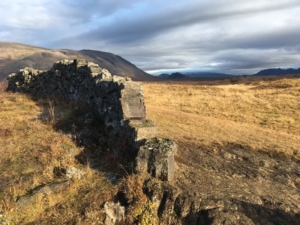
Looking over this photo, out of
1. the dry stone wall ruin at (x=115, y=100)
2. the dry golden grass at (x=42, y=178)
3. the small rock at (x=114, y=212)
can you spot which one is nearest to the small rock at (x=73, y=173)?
the dry golden grass at (x=42, y=178)

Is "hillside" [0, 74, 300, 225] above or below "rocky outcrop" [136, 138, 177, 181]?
below

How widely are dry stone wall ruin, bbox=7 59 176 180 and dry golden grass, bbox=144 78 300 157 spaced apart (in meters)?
3.19

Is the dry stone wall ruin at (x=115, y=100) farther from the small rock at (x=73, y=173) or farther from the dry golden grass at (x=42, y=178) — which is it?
the small rock at (x=73, y=173)

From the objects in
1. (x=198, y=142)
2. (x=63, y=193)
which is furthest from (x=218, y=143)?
(x=63, y=193)

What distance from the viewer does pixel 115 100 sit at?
11.4 m

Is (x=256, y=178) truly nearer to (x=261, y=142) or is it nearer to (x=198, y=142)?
(x=198, y=142)

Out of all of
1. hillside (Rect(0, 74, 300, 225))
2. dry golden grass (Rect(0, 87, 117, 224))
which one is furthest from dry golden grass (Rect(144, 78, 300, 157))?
dry golden grass (Rect(0, 87, 117, 224))

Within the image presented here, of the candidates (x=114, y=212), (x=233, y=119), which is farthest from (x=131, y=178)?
(x=233, y=119)

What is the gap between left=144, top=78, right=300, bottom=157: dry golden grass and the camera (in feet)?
47.9

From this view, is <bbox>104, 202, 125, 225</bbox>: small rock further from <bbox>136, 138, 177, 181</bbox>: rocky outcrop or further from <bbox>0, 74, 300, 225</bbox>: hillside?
<bbox>136, 138, 177, 181</bbox>: rocky outcrop

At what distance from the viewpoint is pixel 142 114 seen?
1077cm

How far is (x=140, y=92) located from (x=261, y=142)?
7.68 meters

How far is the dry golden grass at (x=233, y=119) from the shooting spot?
47.9ft

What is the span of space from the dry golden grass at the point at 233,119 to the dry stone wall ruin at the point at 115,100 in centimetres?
319
